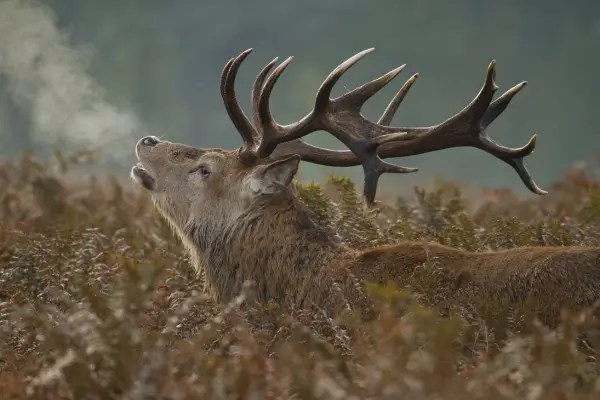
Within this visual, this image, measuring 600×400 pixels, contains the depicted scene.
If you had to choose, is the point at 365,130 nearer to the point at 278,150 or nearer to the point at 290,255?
the point at 278,150

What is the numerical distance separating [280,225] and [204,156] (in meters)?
0.97

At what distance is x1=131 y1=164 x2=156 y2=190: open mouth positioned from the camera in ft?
22.7

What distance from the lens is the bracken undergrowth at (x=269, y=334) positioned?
128 inches

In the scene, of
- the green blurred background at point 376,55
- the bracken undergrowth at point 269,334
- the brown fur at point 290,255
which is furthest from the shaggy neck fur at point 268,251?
the green blurred background at point 376,55

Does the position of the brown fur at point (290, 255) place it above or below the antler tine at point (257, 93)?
below

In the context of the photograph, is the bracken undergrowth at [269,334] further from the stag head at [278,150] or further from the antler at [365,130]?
the antler at [365,130]

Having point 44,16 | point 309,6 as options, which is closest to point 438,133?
point 44,16

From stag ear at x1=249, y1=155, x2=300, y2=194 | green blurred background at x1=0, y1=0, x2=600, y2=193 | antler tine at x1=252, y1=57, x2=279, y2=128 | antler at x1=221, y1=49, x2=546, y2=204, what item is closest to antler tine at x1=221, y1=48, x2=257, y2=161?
antler at x1=221, y1=49, x2=546, y2=204

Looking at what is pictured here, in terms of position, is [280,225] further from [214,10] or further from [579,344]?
[214,10]

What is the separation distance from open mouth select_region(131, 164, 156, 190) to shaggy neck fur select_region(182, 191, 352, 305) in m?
0.53

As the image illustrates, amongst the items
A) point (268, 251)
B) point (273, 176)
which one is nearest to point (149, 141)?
point (273, 176)

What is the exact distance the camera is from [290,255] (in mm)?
5996

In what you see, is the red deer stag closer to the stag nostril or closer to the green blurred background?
the stag nostril

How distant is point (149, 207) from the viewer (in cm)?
1212
